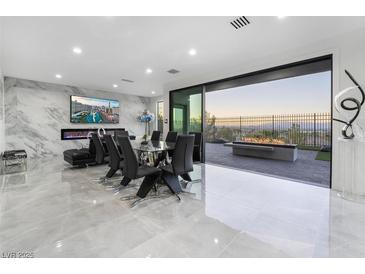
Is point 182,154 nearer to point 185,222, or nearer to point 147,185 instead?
point 147,185

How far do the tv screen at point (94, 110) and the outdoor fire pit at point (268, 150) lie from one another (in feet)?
17.7

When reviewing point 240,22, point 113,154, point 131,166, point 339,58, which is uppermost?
point 240,22

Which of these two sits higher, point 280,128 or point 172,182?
point 280,128

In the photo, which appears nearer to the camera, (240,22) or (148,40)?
(240,22)

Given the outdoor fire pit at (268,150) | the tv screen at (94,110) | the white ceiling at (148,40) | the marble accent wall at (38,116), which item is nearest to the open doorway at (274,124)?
the outdoor fire pit at (268,150)

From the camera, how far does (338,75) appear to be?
119 inches

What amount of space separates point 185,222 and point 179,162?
0.97 meters

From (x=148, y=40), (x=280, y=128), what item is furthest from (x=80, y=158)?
(x=280, y=128)

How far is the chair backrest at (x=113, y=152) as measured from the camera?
3093 mm

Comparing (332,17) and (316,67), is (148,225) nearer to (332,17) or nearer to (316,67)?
(332,17)

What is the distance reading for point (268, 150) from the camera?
6.20m

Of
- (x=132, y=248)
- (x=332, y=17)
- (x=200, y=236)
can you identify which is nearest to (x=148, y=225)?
(x=132, y=248)

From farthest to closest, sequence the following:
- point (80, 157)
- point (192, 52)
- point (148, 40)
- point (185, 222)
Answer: point (80, 157) < point (192, 52) < point (148, 40) < point (185, 222)
